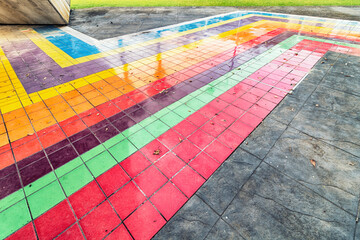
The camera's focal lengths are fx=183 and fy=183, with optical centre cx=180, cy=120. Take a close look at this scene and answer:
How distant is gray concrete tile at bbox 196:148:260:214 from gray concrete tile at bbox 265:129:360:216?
44 cm

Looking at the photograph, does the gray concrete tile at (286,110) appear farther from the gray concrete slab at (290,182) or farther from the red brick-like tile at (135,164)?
the red brick-like tile at (135,164)

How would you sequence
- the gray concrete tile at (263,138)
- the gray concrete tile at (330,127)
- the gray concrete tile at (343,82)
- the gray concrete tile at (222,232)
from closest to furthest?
1. the gray concrete tile at (222,232)
2. the gray concrete tile at (263,138)
3. the gray concrete tile at (330,127)
4. the gray concrete tile at (343,82)

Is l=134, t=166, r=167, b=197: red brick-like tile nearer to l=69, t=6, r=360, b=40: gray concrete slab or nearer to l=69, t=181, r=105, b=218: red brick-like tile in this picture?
l=69, t=181, r=105, b=218: red brick-like tile

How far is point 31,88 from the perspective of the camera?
229 inches

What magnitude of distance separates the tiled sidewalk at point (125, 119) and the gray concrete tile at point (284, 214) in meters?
0.75

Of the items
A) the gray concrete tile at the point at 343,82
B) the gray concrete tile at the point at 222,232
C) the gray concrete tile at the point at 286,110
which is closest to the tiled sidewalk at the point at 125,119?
the gray concrete tile at the point at 286,110

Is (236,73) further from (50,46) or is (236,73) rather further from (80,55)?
(50,46)

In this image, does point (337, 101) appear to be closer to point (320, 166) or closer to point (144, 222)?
point (320, 166)

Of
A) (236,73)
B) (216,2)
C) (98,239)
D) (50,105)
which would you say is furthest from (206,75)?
(216,2)

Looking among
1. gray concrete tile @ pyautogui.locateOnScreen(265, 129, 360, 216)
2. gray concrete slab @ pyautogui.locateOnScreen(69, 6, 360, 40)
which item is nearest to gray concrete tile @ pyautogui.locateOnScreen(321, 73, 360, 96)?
gray concrete tile @ pyautogui.locateOnScreen(265, 129, 360, 216)

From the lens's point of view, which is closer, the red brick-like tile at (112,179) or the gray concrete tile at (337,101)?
the red brick-like tile at (112,179)

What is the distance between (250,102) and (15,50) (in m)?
10.6

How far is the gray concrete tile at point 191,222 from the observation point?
255 centimetres

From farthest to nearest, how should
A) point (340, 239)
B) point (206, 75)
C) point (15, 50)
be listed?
point (15, 50), point (206, 75), point (340, 239)
